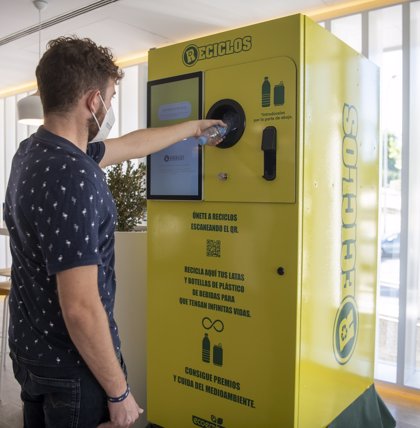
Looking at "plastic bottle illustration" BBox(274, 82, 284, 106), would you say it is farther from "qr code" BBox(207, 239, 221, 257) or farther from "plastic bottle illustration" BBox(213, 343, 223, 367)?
"plastic bottle illustration" BBox(213, 343, 223, 367)

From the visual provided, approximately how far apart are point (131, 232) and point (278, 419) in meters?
1.15

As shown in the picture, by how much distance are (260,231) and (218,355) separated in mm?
551

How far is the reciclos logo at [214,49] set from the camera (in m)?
1.77

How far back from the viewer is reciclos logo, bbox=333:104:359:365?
2.00 metres

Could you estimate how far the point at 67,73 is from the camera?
47.2 inches

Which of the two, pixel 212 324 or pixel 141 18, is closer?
pixel 212 324

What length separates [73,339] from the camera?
112 cm

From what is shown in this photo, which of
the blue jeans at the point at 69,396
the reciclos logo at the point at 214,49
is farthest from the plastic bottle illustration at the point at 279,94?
the blue jeans at the point at 69,396

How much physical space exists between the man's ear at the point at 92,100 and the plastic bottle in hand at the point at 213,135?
0.62 m

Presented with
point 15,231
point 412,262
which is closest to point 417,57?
point 412,262

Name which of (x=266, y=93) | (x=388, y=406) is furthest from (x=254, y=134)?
(x=388, y=406)

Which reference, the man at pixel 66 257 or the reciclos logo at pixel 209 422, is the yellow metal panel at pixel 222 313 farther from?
the man at pixel 66 257

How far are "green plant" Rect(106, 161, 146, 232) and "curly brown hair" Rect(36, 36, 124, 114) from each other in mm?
1344

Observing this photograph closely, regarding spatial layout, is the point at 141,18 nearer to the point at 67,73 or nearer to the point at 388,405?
the point at 67,73
